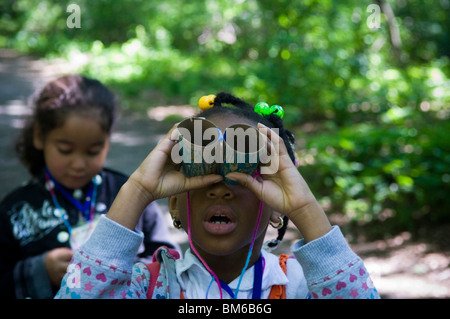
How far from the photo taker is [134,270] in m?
1.77

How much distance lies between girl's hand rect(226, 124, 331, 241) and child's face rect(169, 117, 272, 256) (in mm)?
67

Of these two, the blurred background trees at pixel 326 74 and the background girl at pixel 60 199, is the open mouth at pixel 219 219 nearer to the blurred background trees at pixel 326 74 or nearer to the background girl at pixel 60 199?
the background girl at pixel 60 199

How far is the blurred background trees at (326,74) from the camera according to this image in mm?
5105

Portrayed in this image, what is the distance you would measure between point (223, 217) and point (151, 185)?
0.25m

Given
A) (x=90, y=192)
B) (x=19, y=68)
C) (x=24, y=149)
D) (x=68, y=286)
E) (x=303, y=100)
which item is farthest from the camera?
(x=19, y=68)

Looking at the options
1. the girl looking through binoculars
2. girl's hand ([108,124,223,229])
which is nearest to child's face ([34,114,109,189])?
the girl looking through binoculars

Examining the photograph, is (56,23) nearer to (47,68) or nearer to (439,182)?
(47,68)

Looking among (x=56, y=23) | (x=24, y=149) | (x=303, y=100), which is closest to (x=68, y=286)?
(x=24, y=149)

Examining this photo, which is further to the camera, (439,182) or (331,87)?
(331,87)

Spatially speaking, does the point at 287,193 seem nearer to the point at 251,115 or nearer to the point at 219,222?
the point at 219,222

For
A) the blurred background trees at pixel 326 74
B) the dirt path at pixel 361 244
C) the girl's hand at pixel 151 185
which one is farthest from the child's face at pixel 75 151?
the blurred background trees at pixel 326 74

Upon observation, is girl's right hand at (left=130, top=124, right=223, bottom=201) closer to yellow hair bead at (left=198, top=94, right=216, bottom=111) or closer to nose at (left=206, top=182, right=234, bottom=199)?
nose at (left=206, top=182, right=234, bottom=199)

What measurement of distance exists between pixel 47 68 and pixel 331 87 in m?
10.6

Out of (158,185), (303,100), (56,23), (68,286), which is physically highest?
(56,23)
